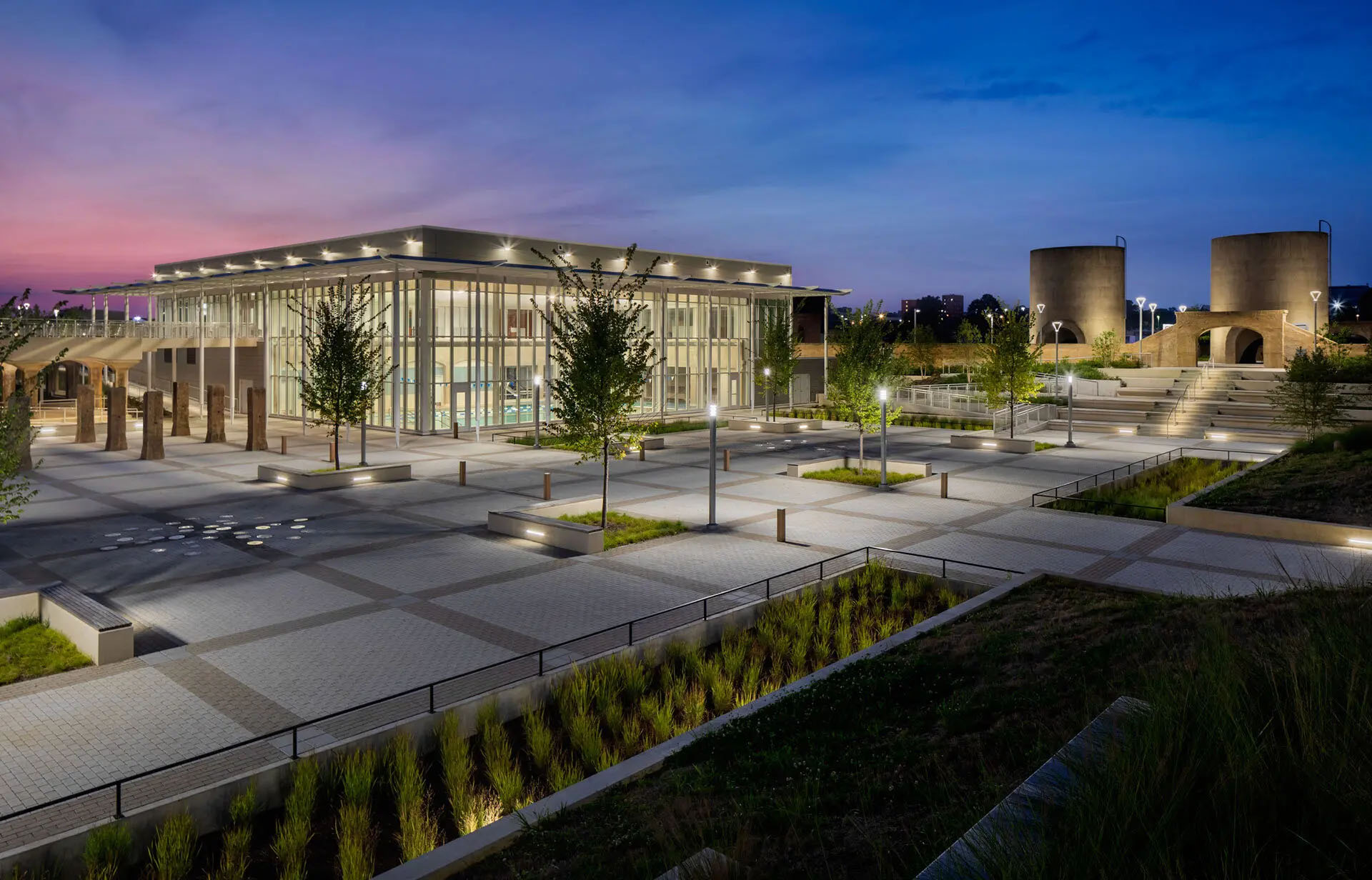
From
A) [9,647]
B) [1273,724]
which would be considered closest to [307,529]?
[9,647]

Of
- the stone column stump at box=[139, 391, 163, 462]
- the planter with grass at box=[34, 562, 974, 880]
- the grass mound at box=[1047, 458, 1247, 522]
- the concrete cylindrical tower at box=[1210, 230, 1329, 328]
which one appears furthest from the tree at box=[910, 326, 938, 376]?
the planter with grass at box=[34, 562, 974, 880]

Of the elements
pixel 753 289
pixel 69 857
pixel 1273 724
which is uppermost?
pixel 753 289

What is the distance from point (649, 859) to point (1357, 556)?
16.6 metres

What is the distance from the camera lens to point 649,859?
6.36 m

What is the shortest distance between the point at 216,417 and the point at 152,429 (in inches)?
183

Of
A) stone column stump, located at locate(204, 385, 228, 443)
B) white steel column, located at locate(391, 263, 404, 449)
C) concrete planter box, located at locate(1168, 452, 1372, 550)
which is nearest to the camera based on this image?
concrete planter box, located at locate(1168, 452, 1372, 550)

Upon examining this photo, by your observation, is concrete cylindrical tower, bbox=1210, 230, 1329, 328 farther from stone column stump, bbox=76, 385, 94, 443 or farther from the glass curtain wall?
stone column stump, bbox=76, 385, 94, 443

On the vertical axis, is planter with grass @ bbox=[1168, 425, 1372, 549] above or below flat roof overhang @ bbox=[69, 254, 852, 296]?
below

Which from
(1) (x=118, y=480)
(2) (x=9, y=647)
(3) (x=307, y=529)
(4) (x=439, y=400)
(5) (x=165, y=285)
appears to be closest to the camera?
(2) (x=9, y=647)

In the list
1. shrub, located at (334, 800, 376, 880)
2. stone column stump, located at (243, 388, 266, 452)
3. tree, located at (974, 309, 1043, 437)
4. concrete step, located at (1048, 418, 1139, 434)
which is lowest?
shrub, located at (334, 800, 376, 880)

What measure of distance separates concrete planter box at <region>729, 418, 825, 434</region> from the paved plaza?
1253cm

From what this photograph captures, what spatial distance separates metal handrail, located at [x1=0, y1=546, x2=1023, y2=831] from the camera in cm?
755

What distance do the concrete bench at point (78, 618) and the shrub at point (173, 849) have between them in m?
5.11

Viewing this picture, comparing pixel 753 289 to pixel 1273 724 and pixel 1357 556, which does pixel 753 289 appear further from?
pixel 1273 724
